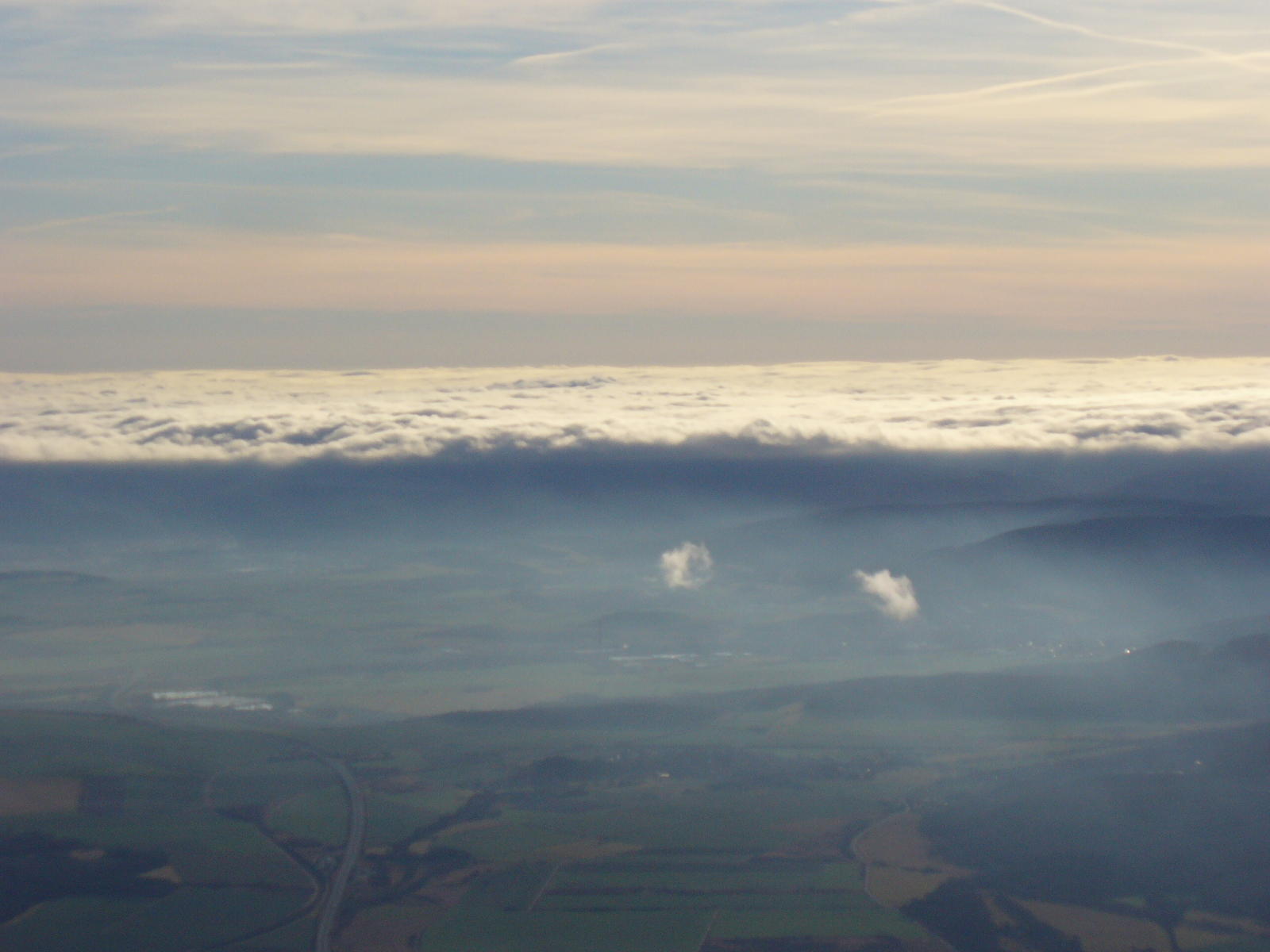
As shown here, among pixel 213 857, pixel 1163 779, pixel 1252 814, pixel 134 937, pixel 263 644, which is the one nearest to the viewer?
pixel 134 937

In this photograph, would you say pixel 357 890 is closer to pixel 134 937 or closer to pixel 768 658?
pixel 134 937

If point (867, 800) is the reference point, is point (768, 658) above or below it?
below

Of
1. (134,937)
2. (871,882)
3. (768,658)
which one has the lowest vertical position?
(768,658)

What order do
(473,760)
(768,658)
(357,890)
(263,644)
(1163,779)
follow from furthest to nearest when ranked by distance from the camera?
(263,644)
(768,658)
(473,760)
(1163,779)
(357,890)

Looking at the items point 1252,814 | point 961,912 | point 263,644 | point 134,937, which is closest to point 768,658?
point 263,644

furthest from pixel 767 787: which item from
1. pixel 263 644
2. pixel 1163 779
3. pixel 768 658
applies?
pixel 263 644

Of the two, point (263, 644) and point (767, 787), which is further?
point (263, 644)
